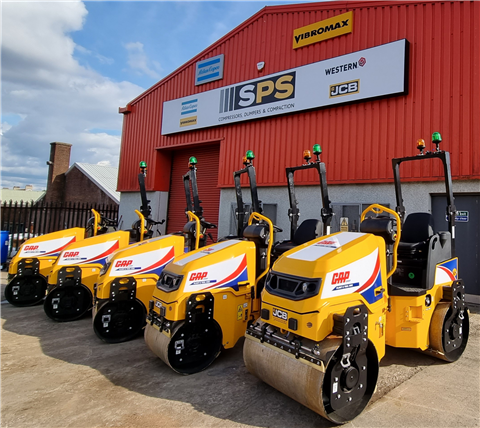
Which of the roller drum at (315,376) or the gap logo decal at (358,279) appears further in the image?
the gap logo decal at (358,279)

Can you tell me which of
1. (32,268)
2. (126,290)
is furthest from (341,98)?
(32,268)

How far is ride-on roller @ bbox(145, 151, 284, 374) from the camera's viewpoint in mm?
4191

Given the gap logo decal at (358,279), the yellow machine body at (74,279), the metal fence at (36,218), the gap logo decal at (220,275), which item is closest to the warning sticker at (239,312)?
the gap logo decal at (220,275)

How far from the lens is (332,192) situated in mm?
9391

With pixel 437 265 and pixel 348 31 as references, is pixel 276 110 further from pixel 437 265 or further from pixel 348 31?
pixel 437 265

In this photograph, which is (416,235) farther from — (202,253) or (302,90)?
(302,90)

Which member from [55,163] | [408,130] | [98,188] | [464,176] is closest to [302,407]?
[464,176]

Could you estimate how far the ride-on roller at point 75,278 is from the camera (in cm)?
635

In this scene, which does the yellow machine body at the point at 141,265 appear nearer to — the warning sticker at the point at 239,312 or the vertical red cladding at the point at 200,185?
the warning sticker at the point at 239,312

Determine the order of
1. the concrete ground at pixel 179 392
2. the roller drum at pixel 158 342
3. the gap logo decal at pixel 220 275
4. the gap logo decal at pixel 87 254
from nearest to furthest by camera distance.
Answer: the concrete ground at pixel 179 392, the roller drum at pixel 158 342, the gap logo decal at pixel 220 275, the gap logo decal at pixel 87 254

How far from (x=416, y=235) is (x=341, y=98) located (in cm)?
536

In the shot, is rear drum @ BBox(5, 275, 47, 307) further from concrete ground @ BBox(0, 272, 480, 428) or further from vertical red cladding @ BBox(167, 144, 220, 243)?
vertical red cladding @ BBox(167, 144, 220, 243)

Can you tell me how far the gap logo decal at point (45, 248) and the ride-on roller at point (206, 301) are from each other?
4093 millimetres

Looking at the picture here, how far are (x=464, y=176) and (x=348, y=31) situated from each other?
4.63 m
